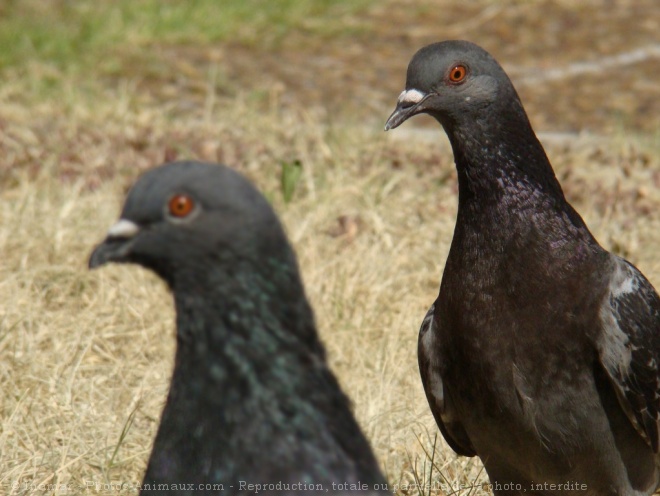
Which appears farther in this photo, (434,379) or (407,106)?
(407,106)

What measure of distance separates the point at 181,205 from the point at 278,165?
14.9 feet

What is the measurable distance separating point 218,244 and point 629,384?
1.71 metres

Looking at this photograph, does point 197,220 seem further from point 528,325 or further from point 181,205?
point 528,325

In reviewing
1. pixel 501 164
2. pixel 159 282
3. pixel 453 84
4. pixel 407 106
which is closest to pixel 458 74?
pixel 453 84

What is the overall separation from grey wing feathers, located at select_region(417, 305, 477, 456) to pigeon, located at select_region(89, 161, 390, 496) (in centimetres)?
143

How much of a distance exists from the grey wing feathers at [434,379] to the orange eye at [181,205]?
63.4 inches

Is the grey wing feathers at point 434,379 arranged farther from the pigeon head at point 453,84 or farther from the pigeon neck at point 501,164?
the pigeon head at point 453,84

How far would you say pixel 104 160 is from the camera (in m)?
6.79

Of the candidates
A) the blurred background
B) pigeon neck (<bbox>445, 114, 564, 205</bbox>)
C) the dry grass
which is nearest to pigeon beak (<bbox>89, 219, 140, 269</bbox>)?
the dry grass

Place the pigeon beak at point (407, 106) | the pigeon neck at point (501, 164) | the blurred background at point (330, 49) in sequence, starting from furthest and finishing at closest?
the blurred background at point (330, 49), the pigeon beak at point (407, 106), the pigeon neck at point (501, 164)

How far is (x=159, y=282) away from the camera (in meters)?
5.18

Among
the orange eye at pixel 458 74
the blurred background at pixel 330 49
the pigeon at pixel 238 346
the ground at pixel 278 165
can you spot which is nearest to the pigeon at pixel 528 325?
the orange eye at pixel 458 74

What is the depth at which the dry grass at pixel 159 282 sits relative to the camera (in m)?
4.03

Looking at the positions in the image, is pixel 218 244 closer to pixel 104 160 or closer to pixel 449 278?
pixel 449 278
